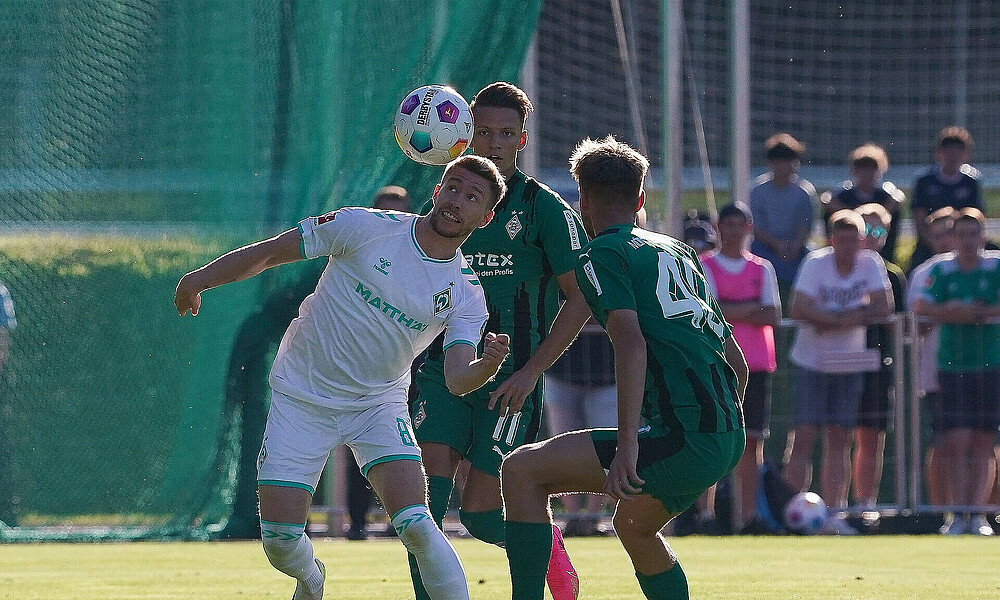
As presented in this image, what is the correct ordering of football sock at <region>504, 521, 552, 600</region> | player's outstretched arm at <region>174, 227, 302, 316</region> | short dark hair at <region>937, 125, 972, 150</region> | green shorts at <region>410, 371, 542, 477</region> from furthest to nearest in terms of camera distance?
1. short dark hair at <region>937, 125, 972, 150</region>
2. green shorts at <region>410, 371, 542, 477</region>
3. football sock at <region>504, 521, 552, 600</region>
4. player's outstretched arm at <region>174, 227, 302, 316</region>

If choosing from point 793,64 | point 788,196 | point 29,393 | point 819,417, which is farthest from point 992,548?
point 793,64

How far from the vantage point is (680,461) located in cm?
530

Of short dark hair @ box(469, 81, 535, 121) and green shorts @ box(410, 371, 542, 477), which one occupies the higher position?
short dark hair @ box(469, 81, 535, 121)

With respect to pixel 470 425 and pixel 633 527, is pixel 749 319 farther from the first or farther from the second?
pixel 633 527

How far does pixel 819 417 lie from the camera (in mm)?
11258

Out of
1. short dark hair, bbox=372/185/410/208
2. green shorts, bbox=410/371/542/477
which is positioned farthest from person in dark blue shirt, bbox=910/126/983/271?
green shorts, bbox=410/371/542/477

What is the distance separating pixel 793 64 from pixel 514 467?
39.6ft

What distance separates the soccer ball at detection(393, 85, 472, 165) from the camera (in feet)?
22.4

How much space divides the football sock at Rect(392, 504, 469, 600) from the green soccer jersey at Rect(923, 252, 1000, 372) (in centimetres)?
665

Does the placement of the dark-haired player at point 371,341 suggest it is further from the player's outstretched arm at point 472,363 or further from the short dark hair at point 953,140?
the short dark hair at point 953,140

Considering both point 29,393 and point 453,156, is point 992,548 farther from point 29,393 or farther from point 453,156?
point 29,393

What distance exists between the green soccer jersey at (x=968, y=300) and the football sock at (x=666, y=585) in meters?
6.36

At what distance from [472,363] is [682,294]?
0.76 metres

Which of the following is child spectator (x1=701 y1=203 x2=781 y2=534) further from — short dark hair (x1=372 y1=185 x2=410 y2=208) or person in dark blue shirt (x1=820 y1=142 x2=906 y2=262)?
short dark hair (x1=372 y1=185 x2=410 y2=208)
